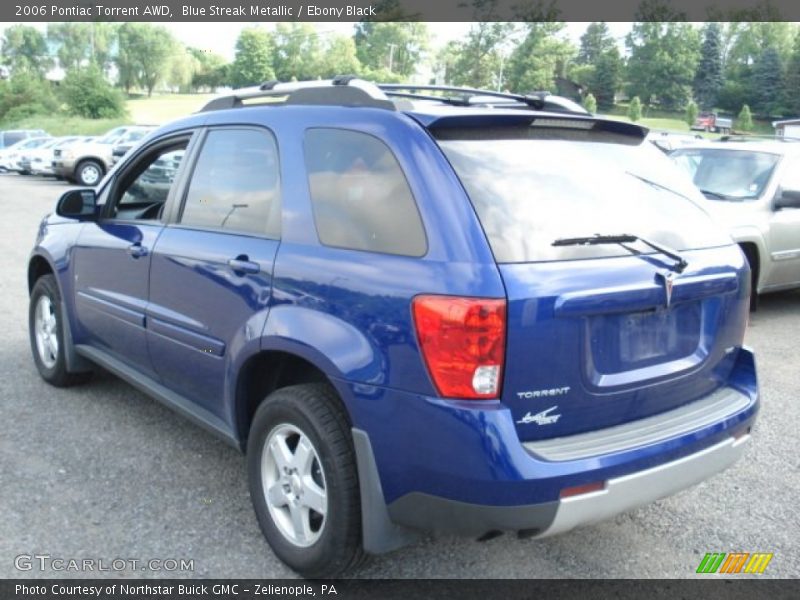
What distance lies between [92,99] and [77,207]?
61.6 meters

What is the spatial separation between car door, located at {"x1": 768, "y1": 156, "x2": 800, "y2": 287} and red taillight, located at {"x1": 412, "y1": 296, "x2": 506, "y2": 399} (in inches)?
229

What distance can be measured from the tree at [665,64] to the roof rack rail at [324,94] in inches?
3403

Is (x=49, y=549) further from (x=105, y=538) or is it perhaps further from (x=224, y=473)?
(x=224, y=473)

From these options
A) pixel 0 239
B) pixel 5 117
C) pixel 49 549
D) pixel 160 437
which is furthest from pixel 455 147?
pixel 5 117

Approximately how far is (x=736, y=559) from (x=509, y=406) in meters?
Answer: 1.46

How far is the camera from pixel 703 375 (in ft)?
9.40

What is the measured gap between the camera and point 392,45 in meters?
80.5

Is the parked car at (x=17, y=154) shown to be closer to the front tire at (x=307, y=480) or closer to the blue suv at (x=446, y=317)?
the blue suv at (x=446, y=317)

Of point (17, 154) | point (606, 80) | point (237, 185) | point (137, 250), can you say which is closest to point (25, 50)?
point (606, 80)

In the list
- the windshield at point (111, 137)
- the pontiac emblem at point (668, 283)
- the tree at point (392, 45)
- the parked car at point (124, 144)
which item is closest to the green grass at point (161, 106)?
the tree at point (392, 45)

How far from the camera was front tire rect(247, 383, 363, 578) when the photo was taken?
2.59 meters

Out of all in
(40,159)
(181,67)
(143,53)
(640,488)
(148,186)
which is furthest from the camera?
(143,53)

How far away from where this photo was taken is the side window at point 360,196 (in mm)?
2504

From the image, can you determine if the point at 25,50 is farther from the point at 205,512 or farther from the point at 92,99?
the point at 205,512
